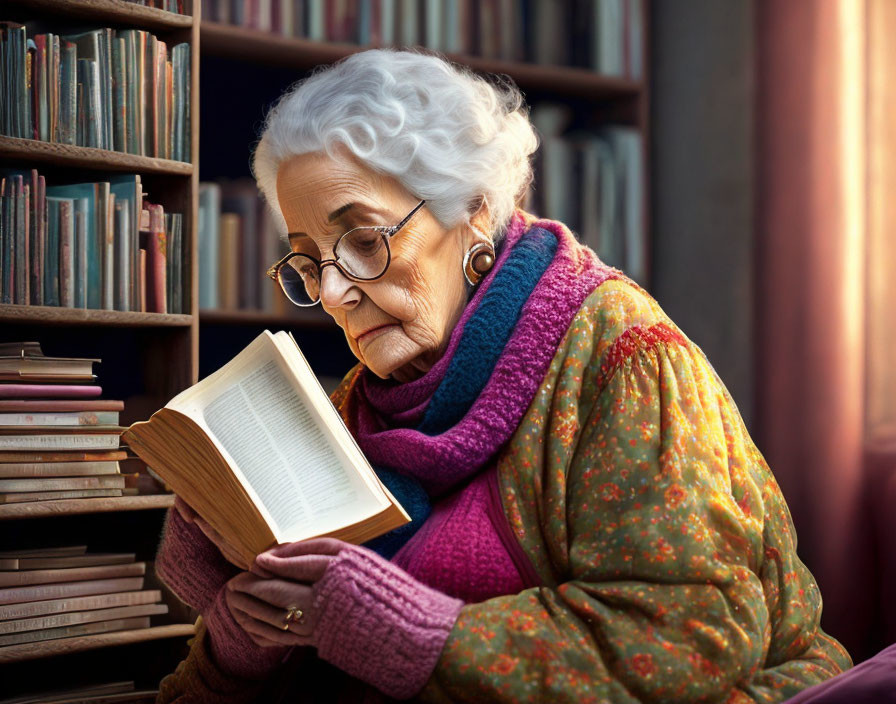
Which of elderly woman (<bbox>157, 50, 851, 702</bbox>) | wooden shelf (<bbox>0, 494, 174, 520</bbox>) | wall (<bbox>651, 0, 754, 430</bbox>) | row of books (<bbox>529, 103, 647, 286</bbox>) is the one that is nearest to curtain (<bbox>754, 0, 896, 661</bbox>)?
wall (<bbox>651, 0, 754, 430</bbox>)

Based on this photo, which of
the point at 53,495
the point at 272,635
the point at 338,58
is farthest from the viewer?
the point at 338,58

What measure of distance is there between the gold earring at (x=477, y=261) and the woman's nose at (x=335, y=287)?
15 cm

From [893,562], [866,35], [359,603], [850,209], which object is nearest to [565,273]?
[359,603]

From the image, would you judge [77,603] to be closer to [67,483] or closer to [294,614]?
[67,483]

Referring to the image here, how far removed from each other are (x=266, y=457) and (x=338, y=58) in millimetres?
1447

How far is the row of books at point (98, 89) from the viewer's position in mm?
1740

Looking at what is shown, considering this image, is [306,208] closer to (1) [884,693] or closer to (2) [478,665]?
(2) [478,665]

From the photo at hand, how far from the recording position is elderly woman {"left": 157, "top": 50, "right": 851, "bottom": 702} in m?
0.94

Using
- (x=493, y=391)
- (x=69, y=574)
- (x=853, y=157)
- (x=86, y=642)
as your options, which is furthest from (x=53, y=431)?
(x=853, y=157)

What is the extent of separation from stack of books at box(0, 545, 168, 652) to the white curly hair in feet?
2.88

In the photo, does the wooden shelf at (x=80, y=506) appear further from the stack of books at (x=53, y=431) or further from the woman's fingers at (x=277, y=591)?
the woman's fingers at (x=277, y=591)

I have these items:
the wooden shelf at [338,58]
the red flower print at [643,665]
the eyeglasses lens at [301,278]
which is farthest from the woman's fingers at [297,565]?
the wooden shelf at [338,58]

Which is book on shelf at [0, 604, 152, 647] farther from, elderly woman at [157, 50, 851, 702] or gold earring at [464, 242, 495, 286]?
gold earring at [464, 242, 495, 286]

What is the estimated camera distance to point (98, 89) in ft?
5.98
